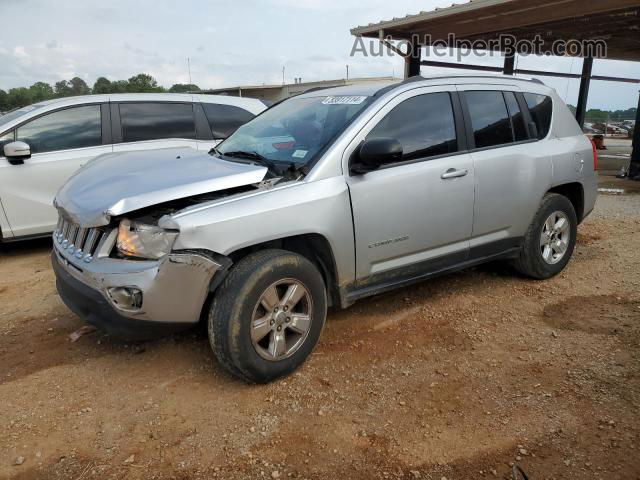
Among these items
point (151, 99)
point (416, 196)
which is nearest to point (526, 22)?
point (151, 99)

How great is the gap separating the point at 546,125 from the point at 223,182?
3160 millimetres

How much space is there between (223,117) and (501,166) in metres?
3.89

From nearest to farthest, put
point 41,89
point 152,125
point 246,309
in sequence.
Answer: point 246,309
point 152,125
point 41,89

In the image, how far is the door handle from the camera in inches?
140

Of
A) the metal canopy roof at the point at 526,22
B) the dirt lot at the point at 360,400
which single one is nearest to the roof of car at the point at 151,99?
the dirt lot at the point at 360,400

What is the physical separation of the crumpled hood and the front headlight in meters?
0.11

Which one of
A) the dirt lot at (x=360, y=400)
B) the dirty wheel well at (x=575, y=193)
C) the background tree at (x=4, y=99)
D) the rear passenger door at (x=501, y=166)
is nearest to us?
the dirt lot at (x=360, y=400)

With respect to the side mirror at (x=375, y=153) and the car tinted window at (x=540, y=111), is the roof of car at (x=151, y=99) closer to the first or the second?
the car tinted window at (x=540, y=111)

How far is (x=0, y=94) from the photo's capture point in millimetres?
38156

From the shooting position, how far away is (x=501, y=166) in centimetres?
391

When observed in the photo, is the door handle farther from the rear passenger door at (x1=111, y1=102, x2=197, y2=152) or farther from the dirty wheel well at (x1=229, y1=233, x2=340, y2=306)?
the rear passenger door at (x1=111, y1=102, x2=197, y2=152)

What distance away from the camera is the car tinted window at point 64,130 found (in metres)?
5.37

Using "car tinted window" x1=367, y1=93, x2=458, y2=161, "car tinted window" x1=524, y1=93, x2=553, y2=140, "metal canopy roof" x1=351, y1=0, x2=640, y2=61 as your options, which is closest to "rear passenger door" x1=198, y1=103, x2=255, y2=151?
"car tinted window" x1=367, y1=93, x2=458, y2=161

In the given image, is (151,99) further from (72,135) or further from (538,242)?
(538,242)
